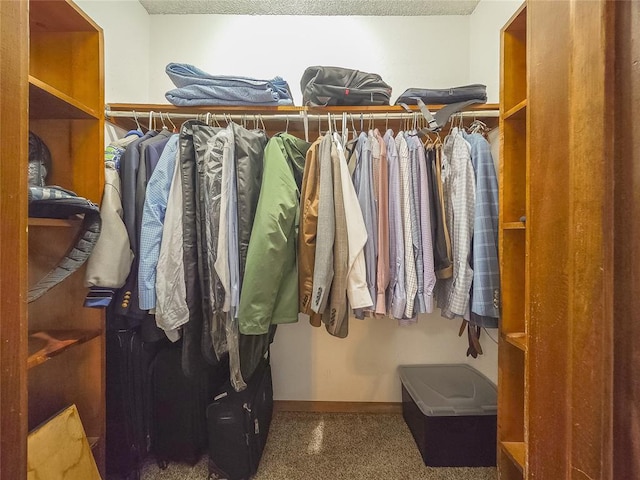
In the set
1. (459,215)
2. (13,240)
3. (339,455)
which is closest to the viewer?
(13,240)

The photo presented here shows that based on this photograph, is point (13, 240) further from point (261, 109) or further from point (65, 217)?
point (261, 109)

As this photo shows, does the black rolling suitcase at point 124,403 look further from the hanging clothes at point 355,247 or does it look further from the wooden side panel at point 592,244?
the wooden side panel at point 592,244

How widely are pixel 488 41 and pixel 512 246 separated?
1.14 meters

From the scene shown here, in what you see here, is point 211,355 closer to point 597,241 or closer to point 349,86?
point 597,241

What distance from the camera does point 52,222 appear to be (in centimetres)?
76

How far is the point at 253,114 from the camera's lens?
119cm

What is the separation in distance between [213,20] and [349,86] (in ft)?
3.42

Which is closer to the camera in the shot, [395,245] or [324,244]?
[324,244]

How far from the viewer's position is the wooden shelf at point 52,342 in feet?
2.37

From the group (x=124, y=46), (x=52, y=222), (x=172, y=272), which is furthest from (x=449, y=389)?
(x=124, y=46)

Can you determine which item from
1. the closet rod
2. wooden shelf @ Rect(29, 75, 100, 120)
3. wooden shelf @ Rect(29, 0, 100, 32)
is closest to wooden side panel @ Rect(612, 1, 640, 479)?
the closet rod

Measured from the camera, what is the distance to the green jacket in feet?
2.80

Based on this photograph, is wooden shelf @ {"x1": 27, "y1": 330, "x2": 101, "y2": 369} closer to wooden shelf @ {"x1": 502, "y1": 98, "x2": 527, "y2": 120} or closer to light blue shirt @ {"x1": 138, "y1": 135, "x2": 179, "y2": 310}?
light blue shirt @ {"x1": 138, "y1": 135, "x2": 179, "y2": 310}

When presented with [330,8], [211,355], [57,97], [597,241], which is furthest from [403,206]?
[330,8]
